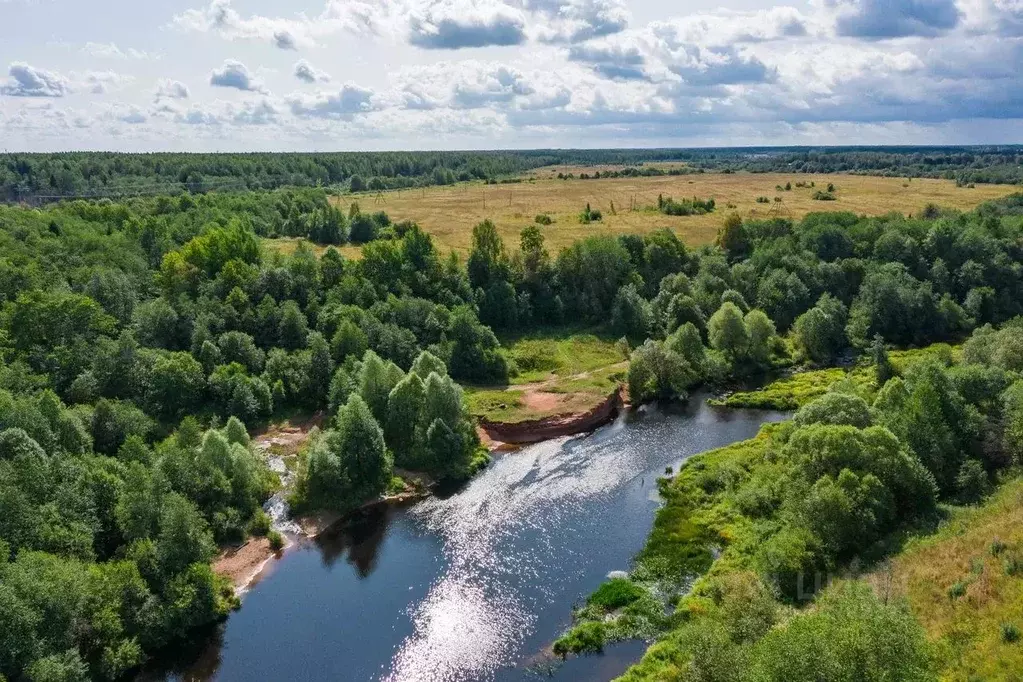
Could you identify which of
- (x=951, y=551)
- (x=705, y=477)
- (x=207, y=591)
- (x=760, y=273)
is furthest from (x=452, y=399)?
(x=760, y=273)

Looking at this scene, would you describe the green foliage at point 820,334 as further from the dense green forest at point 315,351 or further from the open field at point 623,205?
the open field at point 623,205

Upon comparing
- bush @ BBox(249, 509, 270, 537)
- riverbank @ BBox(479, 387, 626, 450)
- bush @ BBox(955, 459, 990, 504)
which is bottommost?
bush @ BBox(249, 509, 270, 537)

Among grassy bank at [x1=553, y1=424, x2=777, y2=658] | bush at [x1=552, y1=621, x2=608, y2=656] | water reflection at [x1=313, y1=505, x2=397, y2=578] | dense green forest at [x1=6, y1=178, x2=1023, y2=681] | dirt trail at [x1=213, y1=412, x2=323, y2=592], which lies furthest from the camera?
water reflection at [x1=313, y1=505, x2=397, y2=578]

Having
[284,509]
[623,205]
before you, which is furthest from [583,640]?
[623,205]

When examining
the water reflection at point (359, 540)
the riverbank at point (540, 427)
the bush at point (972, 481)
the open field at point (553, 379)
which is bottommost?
the water reflection at point (359, 540)

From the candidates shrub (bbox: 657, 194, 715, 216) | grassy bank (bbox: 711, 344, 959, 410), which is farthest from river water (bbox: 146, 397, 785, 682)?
shrub (bbox: 657, 194, 715, 216)

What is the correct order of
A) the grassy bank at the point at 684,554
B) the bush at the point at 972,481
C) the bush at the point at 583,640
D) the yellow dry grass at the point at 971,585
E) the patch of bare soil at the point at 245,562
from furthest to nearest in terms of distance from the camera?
the patch of bare soil at the point at 245,562 → the bush at the point at 972,481 → the grassy bank at the point at 684,554 → the bush at the point at 583,640 → the yellow dry grass at the point at 971,585

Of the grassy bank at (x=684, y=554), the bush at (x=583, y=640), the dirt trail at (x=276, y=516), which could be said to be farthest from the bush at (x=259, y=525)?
the grassy bank at (x=684, y=554)

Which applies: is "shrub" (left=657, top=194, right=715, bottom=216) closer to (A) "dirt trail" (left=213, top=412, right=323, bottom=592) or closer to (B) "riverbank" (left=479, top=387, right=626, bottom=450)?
(B) "riverbank" (left=479, top=387, right=626, bottom=450)
